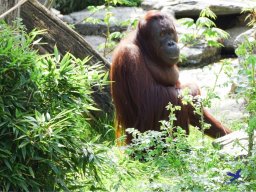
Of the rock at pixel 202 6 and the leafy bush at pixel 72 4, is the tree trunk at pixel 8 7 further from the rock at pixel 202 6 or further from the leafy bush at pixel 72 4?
the leafy bush at pixel 72 4

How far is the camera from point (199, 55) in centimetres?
839

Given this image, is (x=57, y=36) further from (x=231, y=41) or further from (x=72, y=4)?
(x=72, y=4)

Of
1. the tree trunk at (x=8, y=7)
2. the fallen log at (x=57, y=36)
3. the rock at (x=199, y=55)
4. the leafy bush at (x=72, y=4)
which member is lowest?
the rock at (x=199, y=55)

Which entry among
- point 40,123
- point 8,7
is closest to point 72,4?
point 8,7

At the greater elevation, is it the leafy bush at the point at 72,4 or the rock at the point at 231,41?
the leafy bush at the point at 72,4

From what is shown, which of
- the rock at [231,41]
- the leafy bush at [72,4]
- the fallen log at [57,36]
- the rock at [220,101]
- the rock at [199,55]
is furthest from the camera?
the leafy bush at [72,4]

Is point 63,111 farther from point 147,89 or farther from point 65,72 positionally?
point 147,89

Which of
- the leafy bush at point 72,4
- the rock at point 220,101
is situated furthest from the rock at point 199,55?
the leafy bush at point 72,4

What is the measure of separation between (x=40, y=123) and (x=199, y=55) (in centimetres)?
515

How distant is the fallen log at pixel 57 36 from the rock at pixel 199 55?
262 cm

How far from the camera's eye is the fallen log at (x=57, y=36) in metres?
5.49

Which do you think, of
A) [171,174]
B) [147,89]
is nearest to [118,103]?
[147,89]

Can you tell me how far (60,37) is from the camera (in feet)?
18.6

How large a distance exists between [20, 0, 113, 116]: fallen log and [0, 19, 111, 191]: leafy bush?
1.65 m
